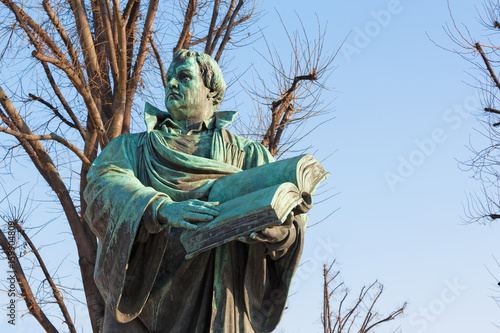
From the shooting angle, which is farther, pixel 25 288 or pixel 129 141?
pixel 25 288

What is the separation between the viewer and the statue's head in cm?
412

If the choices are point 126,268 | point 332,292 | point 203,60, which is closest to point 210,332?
point 126,268

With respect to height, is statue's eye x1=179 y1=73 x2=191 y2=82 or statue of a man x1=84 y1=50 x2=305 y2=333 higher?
statue's eye x1=179 y1=73 x2=191 y2=82

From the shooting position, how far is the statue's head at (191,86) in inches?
162

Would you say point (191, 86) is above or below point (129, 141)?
above

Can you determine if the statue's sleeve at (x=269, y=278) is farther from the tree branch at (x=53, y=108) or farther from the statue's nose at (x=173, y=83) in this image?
the tree branch at (x=53, y=108)

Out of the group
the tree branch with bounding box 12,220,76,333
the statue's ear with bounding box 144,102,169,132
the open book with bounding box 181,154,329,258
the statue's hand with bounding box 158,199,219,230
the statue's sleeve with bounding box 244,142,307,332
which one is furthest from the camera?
the tree branch with bounding box 12,220,76,333

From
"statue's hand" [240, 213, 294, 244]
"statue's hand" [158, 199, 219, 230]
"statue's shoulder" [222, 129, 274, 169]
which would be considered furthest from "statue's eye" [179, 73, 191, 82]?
"statue's hand" [240, 213, 294, 244]

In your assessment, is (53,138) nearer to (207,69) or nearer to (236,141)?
(207,69)

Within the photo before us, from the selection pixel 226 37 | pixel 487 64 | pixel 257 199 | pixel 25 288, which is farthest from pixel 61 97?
pixel 257 199

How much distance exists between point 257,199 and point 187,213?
0.98 ft

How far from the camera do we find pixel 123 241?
3.61 meters

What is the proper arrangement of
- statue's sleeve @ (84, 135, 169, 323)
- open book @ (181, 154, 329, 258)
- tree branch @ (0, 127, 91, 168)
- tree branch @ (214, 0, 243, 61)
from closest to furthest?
open book @ (181, 154, 329, 258) < statue's sleeve @ (84, 135, 169, 323) < tree branch @ (0, 127, 91, 168) < tree branch @ (214, 0, 243, 61)

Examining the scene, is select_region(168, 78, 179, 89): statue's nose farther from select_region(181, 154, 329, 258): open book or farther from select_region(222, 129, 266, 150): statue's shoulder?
select_region(181, 154, 329, 258): open book
